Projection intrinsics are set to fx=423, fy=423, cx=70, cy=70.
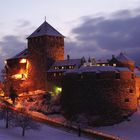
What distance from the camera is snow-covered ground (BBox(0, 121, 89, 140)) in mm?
56400

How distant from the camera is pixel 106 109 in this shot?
244ft

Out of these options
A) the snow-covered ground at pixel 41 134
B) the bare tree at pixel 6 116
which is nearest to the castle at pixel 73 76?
the snow-covered ground at pixel 41 134

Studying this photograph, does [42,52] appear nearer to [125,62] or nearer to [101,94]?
[125,62]

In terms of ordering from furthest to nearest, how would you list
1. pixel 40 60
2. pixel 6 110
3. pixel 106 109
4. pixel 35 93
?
1. pixel 40 60
2. pixel 35 93
3. pixel 106 109
4. pixel 6 110

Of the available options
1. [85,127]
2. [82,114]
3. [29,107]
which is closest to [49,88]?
[29,107]

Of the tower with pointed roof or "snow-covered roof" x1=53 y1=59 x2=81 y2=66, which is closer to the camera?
"snow-covered roof" x1=53 y1=59 x2=81 y2=66

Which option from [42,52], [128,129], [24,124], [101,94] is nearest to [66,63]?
[42,52]

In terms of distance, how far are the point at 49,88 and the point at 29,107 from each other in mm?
10026

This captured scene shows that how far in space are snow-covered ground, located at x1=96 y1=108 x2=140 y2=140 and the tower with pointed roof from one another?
23.4m

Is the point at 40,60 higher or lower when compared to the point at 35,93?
higher

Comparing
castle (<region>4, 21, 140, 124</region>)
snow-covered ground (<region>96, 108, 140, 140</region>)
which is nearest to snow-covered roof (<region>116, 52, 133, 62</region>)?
castle (<region>4, 21, 140, 124</region>)

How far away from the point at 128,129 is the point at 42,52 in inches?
1239

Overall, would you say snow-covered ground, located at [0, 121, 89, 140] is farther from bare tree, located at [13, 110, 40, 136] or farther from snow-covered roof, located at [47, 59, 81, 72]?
snow-covered roof, located at [47, 59, 81, 72]

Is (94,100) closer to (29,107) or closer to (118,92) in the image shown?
(118,92)
